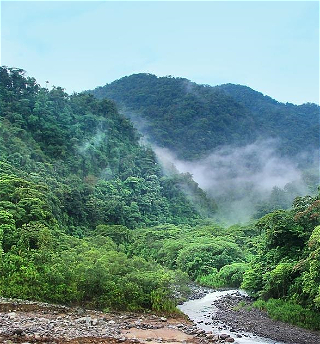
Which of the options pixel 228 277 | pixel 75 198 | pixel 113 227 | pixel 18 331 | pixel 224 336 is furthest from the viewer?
pixel 75 198

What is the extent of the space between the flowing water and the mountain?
8495 centimetres

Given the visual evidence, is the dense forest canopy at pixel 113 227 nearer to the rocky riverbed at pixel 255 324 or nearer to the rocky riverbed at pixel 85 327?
the rocky riverbed at pixel 255 324

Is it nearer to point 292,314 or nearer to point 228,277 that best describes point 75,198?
point 228,277

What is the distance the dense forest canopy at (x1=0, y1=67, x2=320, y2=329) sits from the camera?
2633 centimetres

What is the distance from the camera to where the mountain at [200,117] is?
418 feet

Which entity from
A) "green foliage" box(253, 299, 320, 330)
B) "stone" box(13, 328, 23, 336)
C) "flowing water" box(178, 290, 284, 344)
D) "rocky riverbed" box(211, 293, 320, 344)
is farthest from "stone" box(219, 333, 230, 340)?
"stone" box(13, 328, 23, 336)

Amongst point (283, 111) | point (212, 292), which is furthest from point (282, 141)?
point (212, 292)

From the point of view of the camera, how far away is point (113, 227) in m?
47.8

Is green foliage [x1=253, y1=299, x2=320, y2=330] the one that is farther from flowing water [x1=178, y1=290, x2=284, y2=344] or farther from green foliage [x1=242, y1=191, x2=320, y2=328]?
flowing water [x1=178, y1=290, x2=284, y2=344]

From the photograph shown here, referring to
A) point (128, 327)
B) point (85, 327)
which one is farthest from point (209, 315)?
point (85, 327)

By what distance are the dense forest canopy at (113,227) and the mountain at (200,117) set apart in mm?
5064

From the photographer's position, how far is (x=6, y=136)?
60.9 meters

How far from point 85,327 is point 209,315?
34.3 ft

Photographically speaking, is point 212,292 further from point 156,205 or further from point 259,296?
point 156,205
